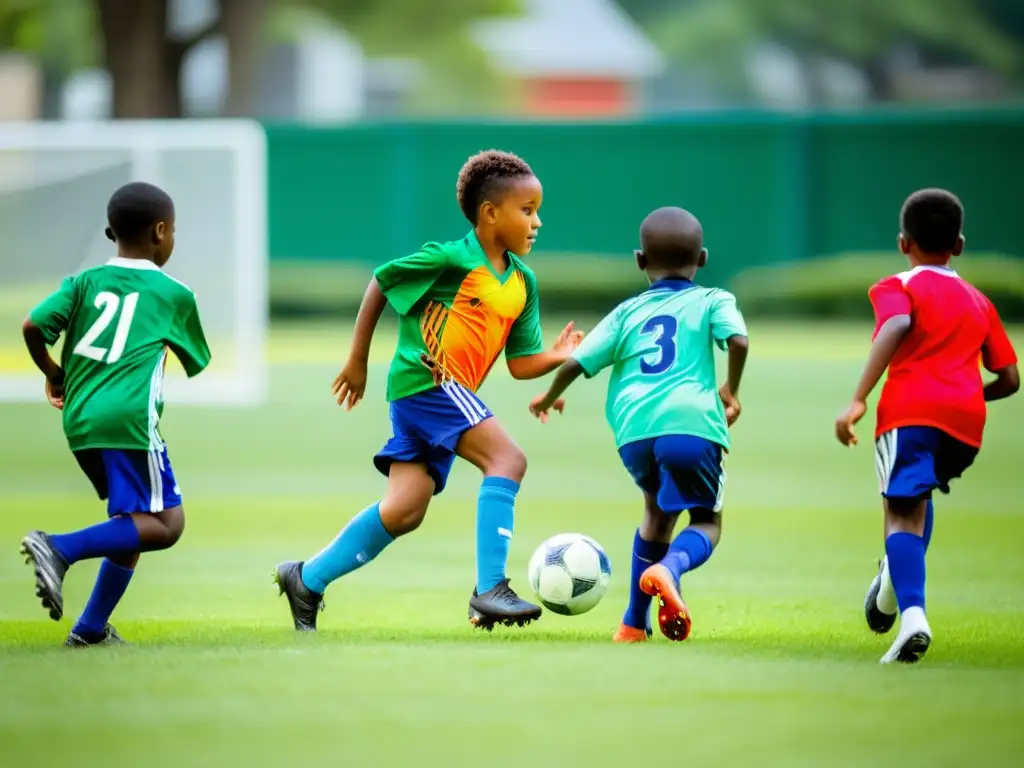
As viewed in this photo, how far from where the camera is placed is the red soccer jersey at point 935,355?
20.1 ft

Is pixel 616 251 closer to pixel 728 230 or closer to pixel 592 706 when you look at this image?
pixel 728 230

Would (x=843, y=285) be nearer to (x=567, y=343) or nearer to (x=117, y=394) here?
(x=567, y=343)

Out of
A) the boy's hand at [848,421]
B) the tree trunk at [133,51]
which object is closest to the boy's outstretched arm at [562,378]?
the boy's hand at [848,421]

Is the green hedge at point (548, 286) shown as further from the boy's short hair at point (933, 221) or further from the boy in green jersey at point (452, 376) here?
the boy's short hair at point (933, 221)

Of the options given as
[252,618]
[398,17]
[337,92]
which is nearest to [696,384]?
[252,618]

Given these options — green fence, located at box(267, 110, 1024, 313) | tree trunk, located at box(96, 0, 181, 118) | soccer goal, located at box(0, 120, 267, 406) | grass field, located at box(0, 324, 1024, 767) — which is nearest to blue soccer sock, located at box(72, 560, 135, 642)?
grass field, located at box(0, 324, 1024, 767)

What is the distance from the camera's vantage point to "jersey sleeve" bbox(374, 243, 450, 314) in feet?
21.6

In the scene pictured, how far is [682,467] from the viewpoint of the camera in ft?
20.7

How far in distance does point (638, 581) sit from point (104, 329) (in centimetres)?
200

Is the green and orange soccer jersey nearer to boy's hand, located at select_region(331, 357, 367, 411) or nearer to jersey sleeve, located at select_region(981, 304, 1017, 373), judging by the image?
boy's hand, located at select_region(331, 357, 367, 411)

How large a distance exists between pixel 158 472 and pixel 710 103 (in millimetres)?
69232

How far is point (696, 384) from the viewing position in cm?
639

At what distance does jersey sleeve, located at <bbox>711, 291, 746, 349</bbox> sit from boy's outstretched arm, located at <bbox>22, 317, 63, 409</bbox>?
2.23 metres

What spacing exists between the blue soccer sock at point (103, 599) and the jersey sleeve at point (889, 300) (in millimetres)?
2641
